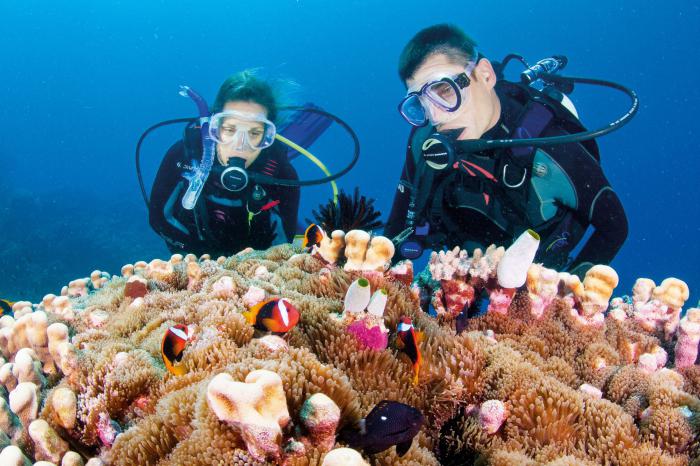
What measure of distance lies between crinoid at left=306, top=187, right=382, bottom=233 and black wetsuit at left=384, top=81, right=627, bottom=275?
1.20m

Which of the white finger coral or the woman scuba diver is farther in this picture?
the woman scuba diver

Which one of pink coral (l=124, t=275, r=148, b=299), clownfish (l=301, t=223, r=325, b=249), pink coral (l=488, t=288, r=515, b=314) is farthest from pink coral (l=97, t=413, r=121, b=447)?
pink coral (l=488, t=288, r=515, b=314)

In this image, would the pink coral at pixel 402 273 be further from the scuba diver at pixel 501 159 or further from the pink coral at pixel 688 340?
the pink coral at pixel 688 340

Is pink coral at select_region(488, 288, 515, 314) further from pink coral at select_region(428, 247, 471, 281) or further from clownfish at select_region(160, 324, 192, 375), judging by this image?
clownfish at select_region(160, 324, 192, 375)

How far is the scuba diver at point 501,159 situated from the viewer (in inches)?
165

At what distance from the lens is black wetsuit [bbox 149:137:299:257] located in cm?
570

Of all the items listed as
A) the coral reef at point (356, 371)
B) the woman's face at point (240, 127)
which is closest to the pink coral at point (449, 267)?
the coral reef at point (356, 371)

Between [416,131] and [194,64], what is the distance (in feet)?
373

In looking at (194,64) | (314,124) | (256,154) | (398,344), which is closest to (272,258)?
(398,344)

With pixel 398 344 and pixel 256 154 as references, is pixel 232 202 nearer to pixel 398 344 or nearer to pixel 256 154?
pixel 256 154

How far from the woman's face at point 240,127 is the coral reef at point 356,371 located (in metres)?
2.95

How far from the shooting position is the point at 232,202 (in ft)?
18.9

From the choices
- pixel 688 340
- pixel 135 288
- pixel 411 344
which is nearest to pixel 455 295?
pixel 411 344

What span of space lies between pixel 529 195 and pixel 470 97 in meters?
1.32
